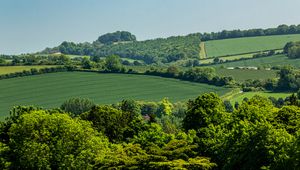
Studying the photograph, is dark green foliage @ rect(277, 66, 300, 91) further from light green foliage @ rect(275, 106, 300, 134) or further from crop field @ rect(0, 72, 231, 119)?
light green foliage @ rect(275, 106, 300, 134)

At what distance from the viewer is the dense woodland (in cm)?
6194

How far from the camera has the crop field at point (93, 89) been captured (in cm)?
17750

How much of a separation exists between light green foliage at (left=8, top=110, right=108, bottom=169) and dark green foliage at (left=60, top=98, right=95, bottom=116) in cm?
8707

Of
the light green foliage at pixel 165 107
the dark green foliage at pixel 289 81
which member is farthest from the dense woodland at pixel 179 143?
the dark green foliage at pixel 289 81

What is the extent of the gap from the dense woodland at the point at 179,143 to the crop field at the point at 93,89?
86310 millimetres

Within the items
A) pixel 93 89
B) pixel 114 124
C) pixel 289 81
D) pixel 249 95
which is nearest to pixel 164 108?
pixel 249 95

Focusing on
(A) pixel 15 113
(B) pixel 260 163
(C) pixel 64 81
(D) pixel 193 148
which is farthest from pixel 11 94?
(B) pixel 260 163

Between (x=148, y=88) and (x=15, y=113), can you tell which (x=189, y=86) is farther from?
(x=15, y=113)

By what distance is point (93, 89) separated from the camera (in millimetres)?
187250

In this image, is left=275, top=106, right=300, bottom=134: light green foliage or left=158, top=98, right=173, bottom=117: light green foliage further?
left=158, top=98, right=173, bottom=117: light green foliage

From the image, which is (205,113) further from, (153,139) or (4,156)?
(4,156)

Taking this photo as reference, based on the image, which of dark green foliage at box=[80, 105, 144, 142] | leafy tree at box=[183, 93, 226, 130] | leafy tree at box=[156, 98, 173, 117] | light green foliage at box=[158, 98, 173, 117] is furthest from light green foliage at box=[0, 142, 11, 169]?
leafy tree at box=[156, 98, 173, 117]

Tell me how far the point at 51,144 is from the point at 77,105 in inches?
3646

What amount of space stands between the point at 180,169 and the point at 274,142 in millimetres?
10212
